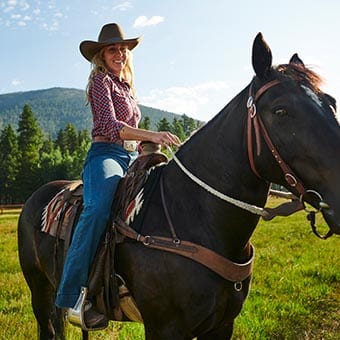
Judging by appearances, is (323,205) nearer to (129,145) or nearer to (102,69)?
(129,145)

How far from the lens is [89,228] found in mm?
3678

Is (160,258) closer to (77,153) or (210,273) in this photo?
(210,273)

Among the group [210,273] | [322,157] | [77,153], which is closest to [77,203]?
[210,273]

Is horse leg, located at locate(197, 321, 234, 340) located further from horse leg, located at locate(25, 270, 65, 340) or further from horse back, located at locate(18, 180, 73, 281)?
horse leg, located at locate(25, 270, 65, 340)

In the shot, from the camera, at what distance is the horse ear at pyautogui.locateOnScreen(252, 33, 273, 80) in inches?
114

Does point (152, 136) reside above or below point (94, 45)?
below

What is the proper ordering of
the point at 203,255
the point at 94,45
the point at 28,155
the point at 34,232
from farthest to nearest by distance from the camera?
the point at 28,155, the point at 34,232, the point at 94,45, the point at 203,255

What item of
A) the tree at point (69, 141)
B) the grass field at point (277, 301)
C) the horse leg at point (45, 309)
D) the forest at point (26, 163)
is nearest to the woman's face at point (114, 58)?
the horse leg at point (45, 309)

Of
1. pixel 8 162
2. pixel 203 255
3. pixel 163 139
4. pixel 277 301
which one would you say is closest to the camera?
pixel 203 255

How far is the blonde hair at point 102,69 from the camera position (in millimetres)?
4125

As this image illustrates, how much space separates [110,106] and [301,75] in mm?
1732

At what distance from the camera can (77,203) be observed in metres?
4.46

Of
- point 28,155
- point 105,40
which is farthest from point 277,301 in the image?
point 28,155

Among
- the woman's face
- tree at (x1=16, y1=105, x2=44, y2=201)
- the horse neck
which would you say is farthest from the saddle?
tree at (x1=16, y1=105, x2=44, y2=201)
